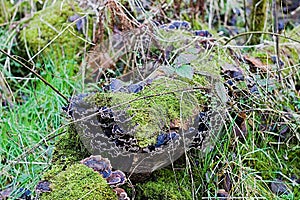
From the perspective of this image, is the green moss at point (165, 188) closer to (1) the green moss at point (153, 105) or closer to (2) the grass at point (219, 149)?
(2) the grass at point (219, 149)

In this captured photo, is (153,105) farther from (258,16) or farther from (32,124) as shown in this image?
(258,16)

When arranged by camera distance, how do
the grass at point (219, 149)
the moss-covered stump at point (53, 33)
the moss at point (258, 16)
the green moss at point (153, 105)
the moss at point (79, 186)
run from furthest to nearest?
1. the moss-covered stump at point (53, 33)
2. the moss at point (258, 16)
3. the grass at point (219, 149)
4. the green moss at point (153, 105)
5. the moss at point (79, 186)

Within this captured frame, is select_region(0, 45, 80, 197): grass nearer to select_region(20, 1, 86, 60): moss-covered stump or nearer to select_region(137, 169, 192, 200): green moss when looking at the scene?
select_region(20, 1, 86, 60): moss-covered stump

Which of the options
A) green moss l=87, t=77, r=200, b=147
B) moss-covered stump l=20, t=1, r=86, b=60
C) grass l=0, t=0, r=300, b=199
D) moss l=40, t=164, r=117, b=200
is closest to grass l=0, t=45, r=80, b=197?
grass l=0, t=0, r=300, b=199

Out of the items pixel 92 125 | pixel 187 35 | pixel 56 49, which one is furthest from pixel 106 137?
pixel 56 49

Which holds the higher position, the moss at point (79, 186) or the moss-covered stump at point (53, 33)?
the moss-covered stump at point (53, 33)

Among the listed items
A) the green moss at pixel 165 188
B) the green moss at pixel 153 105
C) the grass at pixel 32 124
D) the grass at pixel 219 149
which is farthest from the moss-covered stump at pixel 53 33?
the green moss at pixel 165 188
